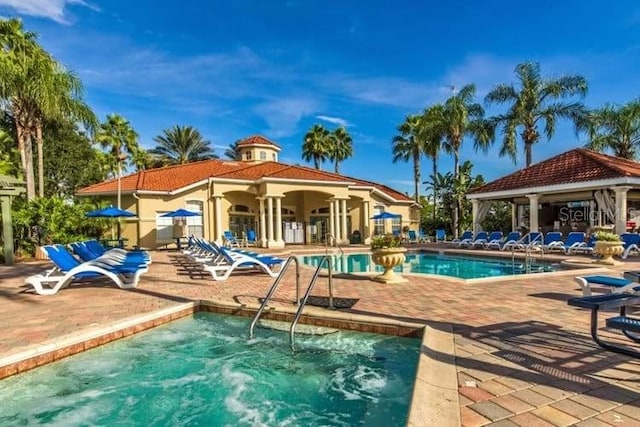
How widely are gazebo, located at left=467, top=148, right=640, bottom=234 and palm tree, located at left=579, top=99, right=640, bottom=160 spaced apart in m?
4.67

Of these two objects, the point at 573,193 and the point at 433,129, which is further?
the point at 433,129

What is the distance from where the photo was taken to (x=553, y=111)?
24.6 meters

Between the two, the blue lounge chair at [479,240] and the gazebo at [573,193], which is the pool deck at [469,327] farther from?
the blue lounge chair at [479,240]

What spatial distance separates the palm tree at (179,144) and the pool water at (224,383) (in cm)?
3902

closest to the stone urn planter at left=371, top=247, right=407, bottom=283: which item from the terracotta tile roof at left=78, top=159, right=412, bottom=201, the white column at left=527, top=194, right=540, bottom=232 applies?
the white column at left=527, top=194, right=540, bottom=232

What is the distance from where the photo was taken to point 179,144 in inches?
1662

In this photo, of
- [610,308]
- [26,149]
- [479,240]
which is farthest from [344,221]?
[610,308]

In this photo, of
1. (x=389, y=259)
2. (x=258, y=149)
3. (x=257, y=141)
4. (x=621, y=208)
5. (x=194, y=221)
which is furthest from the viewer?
(x=257, y=141)

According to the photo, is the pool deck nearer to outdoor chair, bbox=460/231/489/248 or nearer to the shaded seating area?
the shaded seating area

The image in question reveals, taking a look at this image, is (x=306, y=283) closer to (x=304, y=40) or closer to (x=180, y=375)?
(x=180, y=375)

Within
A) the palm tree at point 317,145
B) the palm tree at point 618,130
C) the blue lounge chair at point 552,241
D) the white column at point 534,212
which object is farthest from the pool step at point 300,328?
the palm tree at point 317,145

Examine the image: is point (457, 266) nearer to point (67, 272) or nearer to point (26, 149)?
point (67, 272)

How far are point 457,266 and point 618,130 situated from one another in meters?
20.5

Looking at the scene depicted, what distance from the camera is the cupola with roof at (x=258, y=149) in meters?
33.0
